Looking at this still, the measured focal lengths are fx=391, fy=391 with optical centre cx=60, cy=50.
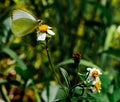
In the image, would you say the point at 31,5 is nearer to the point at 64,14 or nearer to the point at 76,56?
the point at 64,14

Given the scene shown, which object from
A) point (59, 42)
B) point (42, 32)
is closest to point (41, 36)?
point (42, 32)

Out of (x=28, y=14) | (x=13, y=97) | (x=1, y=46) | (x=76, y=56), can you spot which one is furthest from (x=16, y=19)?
(x=13, y=97)

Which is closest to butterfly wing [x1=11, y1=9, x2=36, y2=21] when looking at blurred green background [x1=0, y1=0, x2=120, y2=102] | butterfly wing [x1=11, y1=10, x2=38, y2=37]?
butterfly wing [x1=11, y1=10, x2=38, y2=37]

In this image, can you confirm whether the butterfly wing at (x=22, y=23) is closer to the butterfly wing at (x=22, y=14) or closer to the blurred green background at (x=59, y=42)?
the butterfly wing at (x=22, y=14)

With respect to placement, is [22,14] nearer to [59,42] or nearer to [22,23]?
[22,23]

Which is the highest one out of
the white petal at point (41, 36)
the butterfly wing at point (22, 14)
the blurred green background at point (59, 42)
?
Result: the butterfly wing at point (22, 14)

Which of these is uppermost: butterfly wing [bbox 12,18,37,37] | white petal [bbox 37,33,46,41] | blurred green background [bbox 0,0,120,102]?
butterfly wing [bbox 12,18,37,37]

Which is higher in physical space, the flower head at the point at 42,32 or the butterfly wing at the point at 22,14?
the butterfly wing at the point at 22,14

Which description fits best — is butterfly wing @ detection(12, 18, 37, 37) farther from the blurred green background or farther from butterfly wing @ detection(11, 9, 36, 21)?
the blurred green background

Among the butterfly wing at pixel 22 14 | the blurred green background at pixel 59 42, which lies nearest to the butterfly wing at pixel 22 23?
the butterfly wing at pixel 22 14

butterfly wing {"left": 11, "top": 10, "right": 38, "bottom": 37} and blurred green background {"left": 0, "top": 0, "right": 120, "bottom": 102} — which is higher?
butterfly wing {"left": 11, "top": 10, "right": 38, "bottom": 37}
